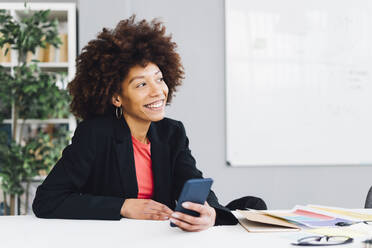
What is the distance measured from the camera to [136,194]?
4.82 ft

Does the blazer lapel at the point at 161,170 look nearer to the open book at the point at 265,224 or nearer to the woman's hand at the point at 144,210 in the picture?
the woman's hand at the point at 144,210

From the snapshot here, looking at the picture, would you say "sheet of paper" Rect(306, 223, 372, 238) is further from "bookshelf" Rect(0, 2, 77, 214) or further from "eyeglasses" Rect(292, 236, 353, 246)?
"bookshelf" Rect(0, 2, 77, 214)

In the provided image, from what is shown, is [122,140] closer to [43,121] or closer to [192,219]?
[192,219]

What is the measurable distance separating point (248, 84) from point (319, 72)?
56 centimetres

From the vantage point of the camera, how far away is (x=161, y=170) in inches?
60.3

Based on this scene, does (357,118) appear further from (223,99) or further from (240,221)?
(240,221)

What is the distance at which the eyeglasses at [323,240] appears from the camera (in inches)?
37.1

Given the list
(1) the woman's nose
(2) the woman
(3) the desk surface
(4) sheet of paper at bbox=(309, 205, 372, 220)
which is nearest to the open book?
(3) the desk surface

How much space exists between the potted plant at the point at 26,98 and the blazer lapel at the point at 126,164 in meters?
1.64

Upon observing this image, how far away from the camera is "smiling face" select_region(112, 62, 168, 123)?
1.45m

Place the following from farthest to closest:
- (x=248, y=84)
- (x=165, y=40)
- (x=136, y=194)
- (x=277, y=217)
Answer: (x=248, y=84) < (x=165, y=40) < (x=136, y=194) < (x=277, y=217)

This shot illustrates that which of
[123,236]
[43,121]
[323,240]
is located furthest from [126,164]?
[43,121]

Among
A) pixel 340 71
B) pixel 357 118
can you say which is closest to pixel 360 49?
pixel 340 71

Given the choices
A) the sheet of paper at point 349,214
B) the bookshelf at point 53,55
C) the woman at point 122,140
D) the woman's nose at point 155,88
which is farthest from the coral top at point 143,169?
the bookshelf at point 53,55
